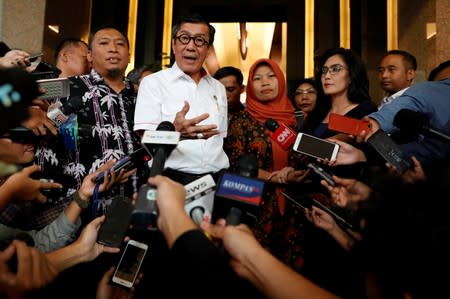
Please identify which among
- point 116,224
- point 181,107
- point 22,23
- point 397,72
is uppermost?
point 22,23

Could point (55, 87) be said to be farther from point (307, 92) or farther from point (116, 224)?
point (307, 92)

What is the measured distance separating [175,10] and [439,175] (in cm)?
662

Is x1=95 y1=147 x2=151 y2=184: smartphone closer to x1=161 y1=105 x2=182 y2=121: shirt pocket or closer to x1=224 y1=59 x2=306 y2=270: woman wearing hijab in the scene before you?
x1=161 y1=105 x2=182 y2=121: shirt pocket

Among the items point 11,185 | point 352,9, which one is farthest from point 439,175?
point 352,9

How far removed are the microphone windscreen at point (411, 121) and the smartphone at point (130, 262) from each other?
39.8 inches

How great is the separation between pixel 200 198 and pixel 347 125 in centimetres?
81

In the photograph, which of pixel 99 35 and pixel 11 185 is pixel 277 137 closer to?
pixel 99 35

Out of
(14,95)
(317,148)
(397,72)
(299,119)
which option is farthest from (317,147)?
(397,72)

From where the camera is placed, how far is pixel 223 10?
22.7ft

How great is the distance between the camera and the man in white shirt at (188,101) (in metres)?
1.92

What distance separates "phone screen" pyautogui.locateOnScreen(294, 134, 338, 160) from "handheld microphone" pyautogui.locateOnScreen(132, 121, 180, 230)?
682mm

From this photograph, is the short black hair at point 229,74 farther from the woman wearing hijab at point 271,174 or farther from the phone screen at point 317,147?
the phone screen at point 317,147

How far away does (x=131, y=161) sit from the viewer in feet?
5.34

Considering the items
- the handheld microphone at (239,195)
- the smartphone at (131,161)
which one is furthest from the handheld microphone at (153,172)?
the smartphone at (131,161)
